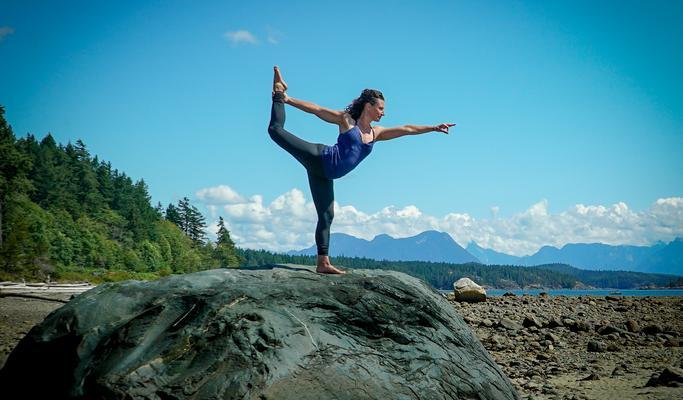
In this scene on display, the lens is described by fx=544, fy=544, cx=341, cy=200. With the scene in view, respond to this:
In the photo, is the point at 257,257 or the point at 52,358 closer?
the point at 52,358

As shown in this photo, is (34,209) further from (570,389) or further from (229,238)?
(570,389)

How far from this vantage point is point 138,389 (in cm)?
437

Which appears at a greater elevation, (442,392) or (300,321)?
(300,321)

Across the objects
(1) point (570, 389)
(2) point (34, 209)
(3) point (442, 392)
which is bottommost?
(1) point (570, 389)

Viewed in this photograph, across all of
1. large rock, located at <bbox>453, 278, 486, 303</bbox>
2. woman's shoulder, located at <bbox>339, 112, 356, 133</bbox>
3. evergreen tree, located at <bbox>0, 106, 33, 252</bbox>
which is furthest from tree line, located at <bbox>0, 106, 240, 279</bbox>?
woman's shoulder, located at <bbox>339, 112, 356, 133</bbox>

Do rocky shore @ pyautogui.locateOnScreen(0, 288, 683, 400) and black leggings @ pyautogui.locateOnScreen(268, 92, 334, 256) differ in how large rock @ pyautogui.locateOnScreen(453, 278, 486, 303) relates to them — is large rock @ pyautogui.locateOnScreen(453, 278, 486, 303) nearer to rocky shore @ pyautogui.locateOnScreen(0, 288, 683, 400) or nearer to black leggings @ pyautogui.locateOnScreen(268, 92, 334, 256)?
rocky shore @ pyautogui.locateOnScreen(0, 288, 683, 400)

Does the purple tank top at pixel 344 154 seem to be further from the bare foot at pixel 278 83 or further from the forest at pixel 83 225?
the forest at pixel 83 225

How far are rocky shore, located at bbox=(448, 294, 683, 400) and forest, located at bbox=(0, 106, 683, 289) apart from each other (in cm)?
2451

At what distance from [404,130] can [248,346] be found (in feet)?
13.1

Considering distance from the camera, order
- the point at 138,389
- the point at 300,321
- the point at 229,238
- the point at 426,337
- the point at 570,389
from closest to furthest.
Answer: the point at 138,389 → the point at 300,321 → the point at 426,337 → the point at 570,389 → the point at 229,238

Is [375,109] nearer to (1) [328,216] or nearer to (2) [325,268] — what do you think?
(1) [328,216]

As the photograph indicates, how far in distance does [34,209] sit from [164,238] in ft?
81.3

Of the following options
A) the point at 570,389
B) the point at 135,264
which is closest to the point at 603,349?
the point at 570,389

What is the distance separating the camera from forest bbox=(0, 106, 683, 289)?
41.0m
